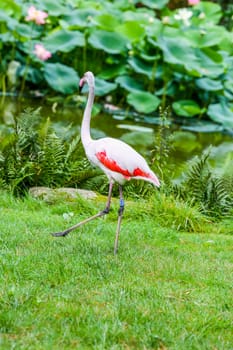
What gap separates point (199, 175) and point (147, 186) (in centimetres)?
48

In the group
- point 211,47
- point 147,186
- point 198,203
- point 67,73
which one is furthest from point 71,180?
point 211,47

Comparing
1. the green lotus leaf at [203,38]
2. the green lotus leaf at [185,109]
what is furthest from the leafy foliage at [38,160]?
the green lotus leaf at [203,38]

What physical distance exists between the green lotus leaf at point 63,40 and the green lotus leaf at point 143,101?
4.32 feet

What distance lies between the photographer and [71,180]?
22.7 ft

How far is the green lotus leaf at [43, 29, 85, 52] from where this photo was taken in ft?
39.6

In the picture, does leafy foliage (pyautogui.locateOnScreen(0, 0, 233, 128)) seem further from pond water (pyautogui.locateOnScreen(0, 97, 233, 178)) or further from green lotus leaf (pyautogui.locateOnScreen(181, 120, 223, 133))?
pond water (pyautogui.locateOnScreen(0, 97, 233, 178))

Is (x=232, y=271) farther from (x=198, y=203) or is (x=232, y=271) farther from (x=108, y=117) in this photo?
(x=108, y=117)

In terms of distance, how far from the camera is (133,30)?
1212cm

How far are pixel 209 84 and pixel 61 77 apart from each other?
7.49ft

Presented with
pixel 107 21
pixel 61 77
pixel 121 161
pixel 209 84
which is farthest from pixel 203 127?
pixel 121 161

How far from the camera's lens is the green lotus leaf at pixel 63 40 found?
12078 millimetres

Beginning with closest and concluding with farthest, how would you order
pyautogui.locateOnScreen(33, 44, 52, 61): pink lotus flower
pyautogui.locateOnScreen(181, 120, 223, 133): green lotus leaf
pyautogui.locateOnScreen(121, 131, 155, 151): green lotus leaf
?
pyautogui.locateOnScreen(121, 131, 155, 151): green lotus leaf → pyautogui.locateOnScreen(181, 120, 223, 133): green lotus leaf → pyautogui.locateOnScreen(33, 44, 52, 61): pink lotus flower

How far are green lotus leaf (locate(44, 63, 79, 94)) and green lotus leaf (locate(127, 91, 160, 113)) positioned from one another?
0.94m

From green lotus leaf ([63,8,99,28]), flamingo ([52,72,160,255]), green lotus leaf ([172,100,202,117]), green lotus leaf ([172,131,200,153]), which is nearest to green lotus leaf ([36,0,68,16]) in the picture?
green lotus leaf ([63,8,99,28])
